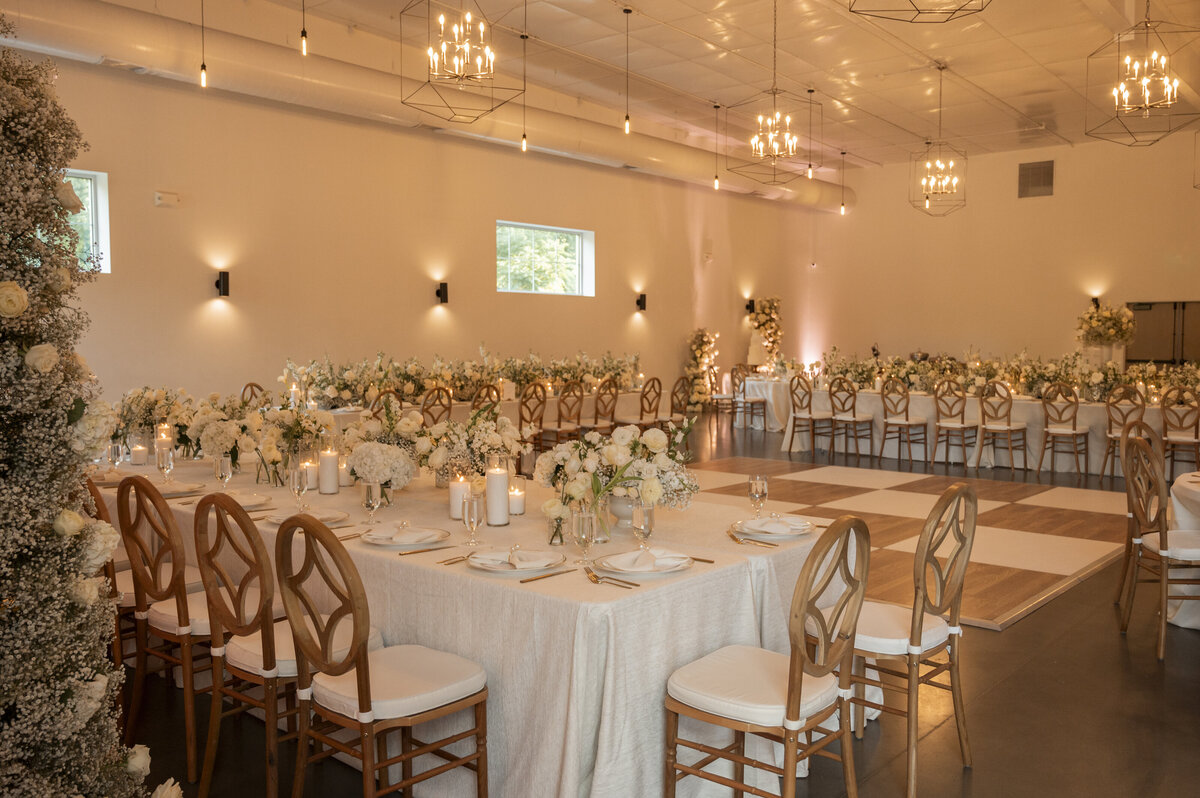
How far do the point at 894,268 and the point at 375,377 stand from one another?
13.2 metres

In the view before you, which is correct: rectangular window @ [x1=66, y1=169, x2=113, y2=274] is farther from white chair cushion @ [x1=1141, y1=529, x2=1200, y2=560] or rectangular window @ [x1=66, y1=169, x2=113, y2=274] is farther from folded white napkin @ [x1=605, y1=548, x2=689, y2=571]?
white chair cushion @ [x1=1141, y1=529, x2=1200, y2=560]

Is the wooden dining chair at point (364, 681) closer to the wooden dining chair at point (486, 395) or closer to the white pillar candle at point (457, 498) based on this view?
the white pillar candle at point (457, 498)

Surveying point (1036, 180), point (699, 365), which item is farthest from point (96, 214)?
point (1036, 180)

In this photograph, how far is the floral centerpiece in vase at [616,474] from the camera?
354 centimetres

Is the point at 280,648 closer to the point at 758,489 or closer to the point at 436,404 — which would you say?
the point at 758,489

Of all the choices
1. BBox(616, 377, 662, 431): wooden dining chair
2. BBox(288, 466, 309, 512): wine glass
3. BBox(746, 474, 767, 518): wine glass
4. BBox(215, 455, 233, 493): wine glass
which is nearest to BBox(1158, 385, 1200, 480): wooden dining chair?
BBox(616, 377, 662, 431): wooden dining chair

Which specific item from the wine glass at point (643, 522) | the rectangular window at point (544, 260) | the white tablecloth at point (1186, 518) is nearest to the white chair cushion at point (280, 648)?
the wine glass at point (643, 522)

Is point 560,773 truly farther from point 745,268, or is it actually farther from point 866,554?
point 745,268

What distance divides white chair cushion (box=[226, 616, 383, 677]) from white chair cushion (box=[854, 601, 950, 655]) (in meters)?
1.67

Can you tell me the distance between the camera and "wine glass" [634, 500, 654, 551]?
136 inches

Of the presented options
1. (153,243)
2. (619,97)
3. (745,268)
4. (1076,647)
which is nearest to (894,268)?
(745,268)

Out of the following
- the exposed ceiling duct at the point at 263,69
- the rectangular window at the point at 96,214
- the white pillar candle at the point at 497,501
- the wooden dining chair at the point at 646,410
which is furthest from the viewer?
the wooden dining chair at the point at 646,410

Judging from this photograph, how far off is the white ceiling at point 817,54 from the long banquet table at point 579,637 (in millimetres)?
7391

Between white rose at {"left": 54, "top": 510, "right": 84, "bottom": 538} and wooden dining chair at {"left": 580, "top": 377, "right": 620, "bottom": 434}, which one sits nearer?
white rose at {"left": 54, "top": 510, "right": 84, "bottom": 538}
